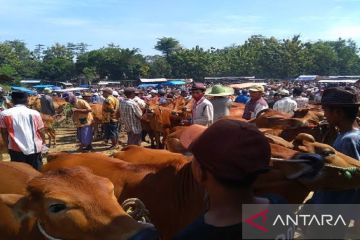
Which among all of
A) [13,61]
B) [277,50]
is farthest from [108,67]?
[277,50]

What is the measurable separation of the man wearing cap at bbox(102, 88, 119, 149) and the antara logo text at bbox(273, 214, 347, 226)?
1113 cm

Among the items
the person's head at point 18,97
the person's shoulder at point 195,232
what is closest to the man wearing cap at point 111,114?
the person's head at point 18,97

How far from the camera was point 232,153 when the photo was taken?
1.62m

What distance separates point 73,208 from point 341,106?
99.2 inches

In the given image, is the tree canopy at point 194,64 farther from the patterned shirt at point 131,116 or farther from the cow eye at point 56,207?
the cow eye at point 56,207

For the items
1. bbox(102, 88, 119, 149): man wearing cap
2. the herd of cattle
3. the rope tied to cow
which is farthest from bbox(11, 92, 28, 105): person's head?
bbox(102, 88, 119, 149): man wearing cap

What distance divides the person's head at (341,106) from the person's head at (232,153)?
229 centimetres

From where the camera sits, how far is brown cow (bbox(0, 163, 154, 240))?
2.54 metres

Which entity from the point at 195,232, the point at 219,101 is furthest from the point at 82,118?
the point at 195,232

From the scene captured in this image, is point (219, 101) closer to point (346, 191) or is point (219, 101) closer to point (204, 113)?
point (204, 113)

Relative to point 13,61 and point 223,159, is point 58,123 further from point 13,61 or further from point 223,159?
point 13,61

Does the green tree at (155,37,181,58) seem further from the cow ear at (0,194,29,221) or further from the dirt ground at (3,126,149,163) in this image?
the cow ear at (0,194,29,221)

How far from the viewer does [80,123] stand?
44.1 ft

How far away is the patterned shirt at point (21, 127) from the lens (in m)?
6.05
